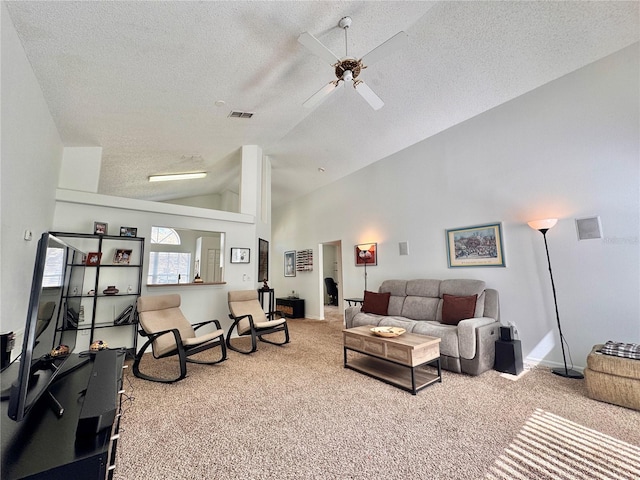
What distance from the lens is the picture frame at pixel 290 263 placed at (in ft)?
24.6

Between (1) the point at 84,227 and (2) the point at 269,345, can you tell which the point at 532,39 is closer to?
(2) the point at 269,345

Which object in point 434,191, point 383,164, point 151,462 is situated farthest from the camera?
point 383,164

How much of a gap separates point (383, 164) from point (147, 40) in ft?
13.5

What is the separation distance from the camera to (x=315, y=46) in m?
2.31

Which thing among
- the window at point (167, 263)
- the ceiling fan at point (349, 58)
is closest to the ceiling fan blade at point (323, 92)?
the ceiling fan at point (349, 58)

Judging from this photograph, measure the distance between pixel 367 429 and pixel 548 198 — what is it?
341 centimetres

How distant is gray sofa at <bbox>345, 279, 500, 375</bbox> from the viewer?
9.70 feet

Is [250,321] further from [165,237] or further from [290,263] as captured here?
[165,237]

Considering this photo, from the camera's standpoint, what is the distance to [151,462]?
5.32ft

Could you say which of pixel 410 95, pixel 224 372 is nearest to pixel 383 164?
pixel 410 95

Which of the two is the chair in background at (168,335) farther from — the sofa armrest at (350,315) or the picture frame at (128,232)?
the sofa armrest at (350,315)

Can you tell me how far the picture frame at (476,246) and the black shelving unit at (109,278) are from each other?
4682 mm

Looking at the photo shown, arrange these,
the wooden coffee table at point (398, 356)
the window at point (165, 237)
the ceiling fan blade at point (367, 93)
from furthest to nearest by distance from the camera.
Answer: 1. the window at point (165, 237)
2. the ceiling fan blade at point (367, 93)
3. the wooden coffee table at point (398, 356)

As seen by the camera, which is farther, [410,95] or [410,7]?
[410,95]
